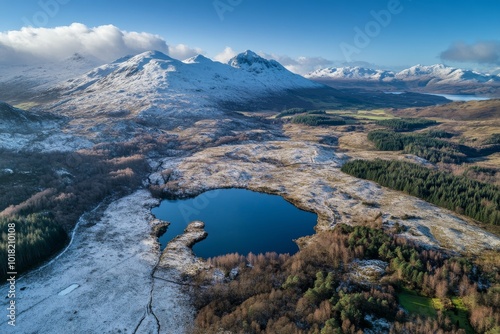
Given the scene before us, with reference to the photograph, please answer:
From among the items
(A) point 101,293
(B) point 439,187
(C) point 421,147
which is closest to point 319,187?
(B) point 439,187

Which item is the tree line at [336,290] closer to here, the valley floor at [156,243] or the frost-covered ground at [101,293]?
the valley floor at [156,243]

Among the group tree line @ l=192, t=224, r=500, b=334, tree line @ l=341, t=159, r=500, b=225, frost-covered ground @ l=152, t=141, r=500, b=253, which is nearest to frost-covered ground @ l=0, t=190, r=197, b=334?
tree line @ l=192, t=224, r=500, b=334

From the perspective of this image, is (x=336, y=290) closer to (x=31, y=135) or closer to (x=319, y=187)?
(x=319, y=187)

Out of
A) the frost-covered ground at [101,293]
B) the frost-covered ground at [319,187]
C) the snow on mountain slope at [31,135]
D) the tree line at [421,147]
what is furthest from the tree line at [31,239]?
the tree line at [421,147]

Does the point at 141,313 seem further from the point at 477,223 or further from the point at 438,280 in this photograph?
the point at 477,223

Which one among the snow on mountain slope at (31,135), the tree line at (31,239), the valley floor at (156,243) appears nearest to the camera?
the valley floor at (156,243)

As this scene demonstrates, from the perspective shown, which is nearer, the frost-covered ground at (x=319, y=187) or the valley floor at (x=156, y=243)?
the valley floor at (x=156, y=243)

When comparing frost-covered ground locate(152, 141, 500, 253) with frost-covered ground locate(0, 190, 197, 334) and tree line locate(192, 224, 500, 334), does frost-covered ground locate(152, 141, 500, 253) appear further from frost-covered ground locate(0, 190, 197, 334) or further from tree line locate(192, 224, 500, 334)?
frost-covered ground locate(0, 190, 197, 334)

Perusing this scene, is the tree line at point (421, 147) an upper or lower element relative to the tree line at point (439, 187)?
upper
